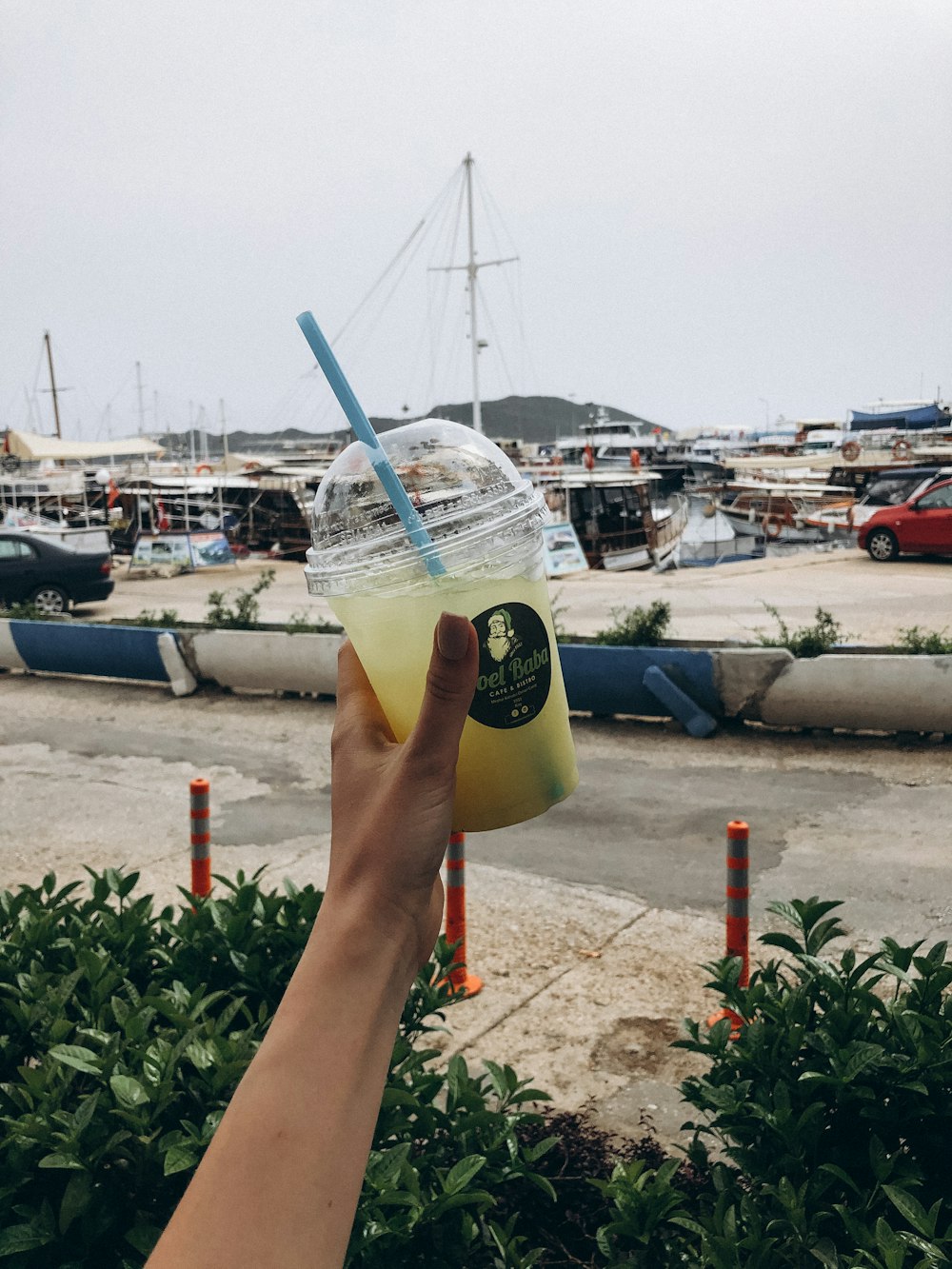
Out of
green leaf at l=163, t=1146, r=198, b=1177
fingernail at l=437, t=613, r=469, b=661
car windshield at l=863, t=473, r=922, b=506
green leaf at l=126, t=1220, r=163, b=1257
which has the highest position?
fingernail at l=437, t=613, r=469, b=661

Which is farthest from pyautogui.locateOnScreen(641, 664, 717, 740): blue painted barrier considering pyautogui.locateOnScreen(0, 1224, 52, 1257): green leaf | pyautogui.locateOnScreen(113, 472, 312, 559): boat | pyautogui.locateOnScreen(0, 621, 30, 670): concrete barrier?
pyautogui.locateOnScreen(113, 472, 312, 559): boat

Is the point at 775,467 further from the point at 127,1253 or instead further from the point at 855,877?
the point at 127,1253

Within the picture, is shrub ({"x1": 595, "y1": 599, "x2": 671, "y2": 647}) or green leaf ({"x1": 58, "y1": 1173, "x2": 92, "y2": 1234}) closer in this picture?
green leaf ({"x1": 58, "y1": 1173, "x2": 92, "y2": 1234})

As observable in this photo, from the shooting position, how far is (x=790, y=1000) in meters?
2.94


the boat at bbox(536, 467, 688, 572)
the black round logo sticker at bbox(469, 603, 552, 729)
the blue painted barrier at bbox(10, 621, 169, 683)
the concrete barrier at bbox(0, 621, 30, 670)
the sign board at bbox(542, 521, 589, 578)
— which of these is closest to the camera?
the black round logo sticker at bbox(469, 603, 552, 729)

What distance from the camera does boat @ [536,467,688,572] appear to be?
30.7 metres

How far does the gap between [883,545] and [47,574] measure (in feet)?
53.6

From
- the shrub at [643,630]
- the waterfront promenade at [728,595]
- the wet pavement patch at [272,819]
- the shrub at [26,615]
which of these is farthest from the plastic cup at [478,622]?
the shrub at [26,615]

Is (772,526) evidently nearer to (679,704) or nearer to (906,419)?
(679,704)

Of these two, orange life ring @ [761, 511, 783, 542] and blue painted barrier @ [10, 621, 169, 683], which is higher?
blue painted barrier @ [10, 621, 169, 683]

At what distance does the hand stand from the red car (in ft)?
74.5

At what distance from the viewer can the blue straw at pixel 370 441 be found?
1717mm

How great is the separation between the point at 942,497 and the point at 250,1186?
23698 millimetres

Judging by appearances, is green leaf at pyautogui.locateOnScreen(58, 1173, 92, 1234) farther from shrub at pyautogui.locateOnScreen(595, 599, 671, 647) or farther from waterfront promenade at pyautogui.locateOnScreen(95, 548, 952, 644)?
waterfront promenade at pyautogui.locateOnScreen(95, 548, 952, 644)
